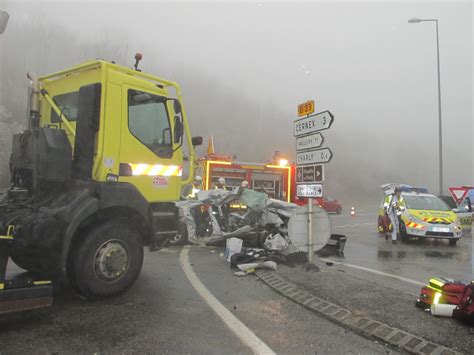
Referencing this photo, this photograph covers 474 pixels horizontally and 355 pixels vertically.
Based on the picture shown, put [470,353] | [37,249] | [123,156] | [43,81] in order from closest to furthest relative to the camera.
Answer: [470,353] → [37,249] → [123,156] → [43,81]

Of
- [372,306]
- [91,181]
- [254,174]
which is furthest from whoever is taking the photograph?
[254,174]

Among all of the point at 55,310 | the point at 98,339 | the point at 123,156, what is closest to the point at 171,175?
the point at 123,156

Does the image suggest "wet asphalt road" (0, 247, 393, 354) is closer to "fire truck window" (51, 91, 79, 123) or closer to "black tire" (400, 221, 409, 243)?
"fire truck window" (51, 91, 79, 123)

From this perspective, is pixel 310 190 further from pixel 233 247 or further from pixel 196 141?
pixel 196 141

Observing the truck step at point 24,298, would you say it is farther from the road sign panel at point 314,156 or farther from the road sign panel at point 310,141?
the road sign panel at point 310,141

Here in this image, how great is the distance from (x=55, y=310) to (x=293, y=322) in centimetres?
261

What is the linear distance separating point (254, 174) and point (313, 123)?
24.8 feet

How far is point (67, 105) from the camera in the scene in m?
5.42

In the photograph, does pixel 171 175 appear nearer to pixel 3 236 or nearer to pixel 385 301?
pixel 3 236

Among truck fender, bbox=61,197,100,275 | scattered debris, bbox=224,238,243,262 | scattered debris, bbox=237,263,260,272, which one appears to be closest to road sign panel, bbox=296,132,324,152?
scattered debris, bbox=224,238,243,262

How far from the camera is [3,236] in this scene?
3955 mm

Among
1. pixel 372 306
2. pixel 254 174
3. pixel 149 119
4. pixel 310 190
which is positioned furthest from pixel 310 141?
pixel 254 174

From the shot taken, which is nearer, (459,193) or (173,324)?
(173,324)

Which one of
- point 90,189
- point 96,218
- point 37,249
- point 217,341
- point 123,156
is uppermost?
point 123,156
